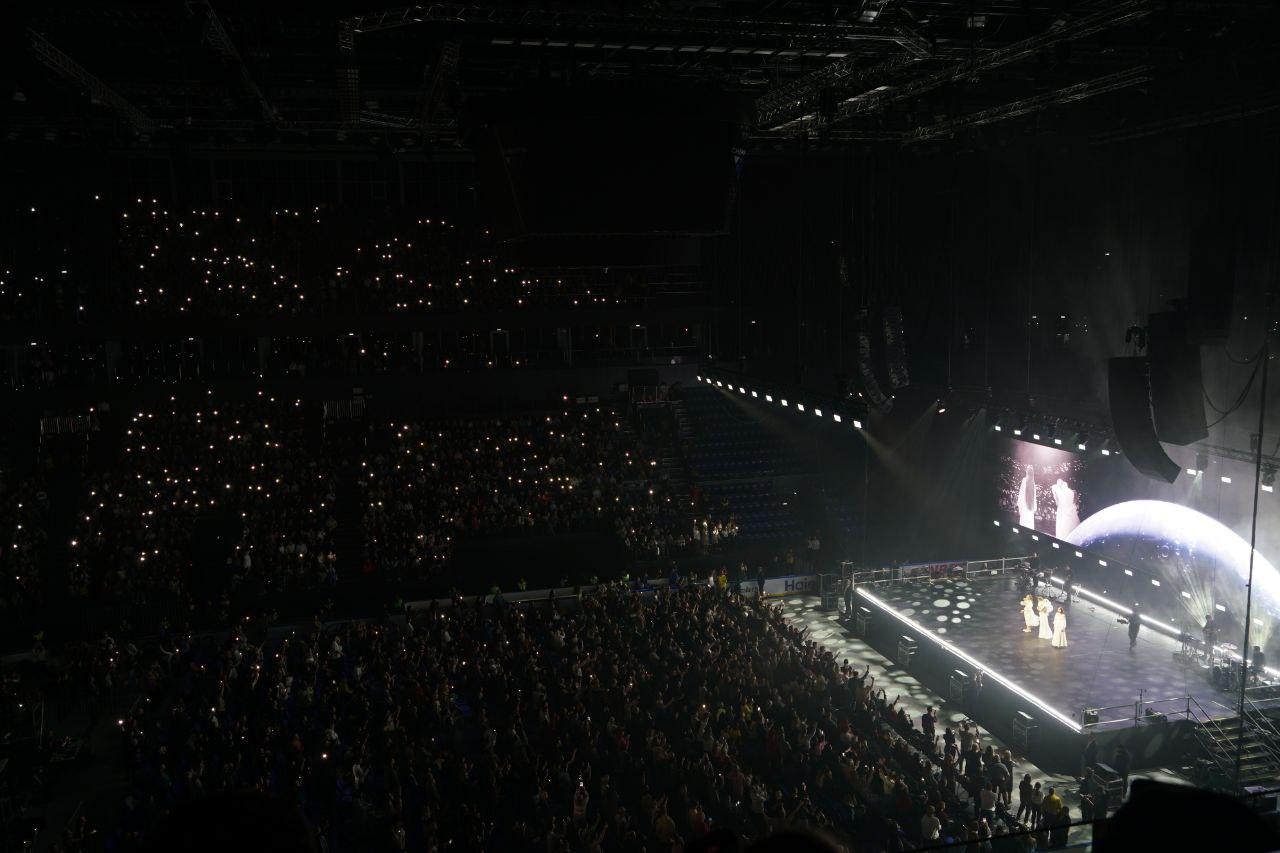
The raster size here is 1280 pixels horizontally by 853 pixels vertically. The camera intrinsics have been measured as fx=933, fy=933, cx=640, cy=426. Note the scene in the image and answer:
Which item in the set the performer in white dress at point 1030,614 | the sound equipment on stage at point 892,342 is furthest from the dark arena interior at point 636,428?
the performer in white dress at point 1030,614

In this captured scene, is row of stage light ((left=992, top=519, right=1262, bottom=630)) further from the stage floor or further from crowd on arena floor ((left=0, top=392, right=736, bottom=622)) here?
crowd on arena floor ((left=0, top=392, right=736, bottom=622))

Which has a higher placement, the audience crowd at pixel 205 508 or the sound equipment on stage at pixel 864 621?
the audience crowd at pixel 205 508

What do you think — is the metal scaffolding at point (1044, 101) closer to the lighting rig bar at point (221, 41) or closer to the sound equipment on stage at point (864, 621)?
the sound equipment on stage at point (864, 621)

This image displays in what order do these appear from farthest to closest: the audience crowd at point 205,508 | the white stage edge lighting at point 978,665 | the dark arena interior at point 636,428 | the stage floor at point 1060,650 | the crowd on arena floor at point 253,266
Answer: the crowd on arena floor at point 253,266 < the audience crowd at point 205,508 < the stage floor at point 1060,650 < the white stage edge lighting at point 978,665 < the dark arena interior at point 636,428

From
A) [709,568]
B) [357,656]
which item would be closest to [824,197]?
[709,568]

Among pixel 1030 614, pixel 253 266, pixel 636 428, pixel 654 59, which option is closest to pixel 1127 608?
pixel 1030 614

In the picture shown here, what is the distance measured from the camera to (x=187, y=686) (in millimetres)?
15406

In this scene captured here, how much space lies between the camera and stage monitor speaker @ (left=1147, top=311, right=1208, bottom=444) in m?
13.2

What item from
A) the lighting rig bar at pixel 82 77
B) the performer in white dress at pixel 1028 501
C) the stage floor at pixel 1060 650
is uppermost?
the lighting rig bar at pixel 82 77

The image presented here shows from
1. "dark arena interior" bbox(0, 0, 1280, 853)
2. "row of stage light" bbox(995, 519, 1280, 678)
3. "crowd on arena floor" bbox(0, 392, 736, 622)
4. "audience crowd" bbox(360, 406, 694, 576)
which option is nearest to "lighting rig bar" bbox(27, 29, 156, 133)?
"dark arena interior" bbox(0, 0, 1280, 853)

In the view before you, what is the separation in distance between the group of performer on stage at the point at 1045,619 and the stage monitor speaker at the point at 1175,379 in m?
4.90

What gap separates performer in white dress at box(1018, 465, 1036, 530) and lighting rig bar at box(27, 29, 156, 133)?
19.8 meters

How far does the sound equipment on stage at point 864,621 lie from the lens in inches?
761

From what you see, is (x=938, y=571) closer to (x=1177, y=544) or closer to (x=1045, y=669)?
(x=1177, y=544)
